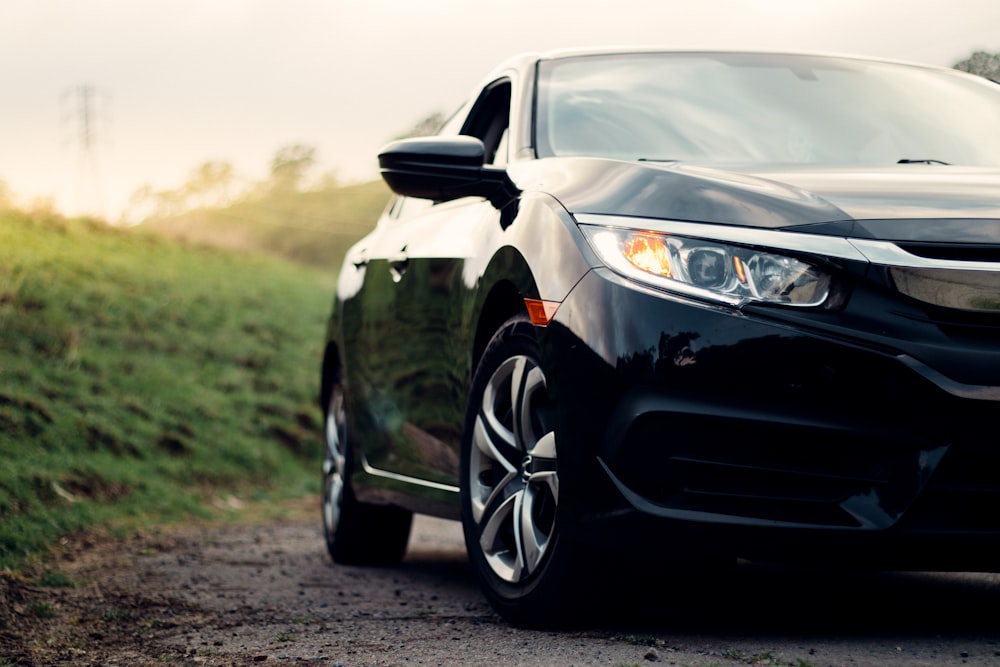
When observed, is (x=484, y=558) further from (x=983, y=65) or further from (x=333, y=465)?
(x=983, y=65)

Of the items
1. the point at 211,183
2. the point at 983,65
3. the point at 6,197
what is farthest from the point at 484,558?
the point at 211,183

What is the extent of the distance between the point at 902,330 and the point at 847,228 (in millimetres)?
265

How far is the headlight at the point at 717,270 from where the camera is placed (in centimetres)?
314

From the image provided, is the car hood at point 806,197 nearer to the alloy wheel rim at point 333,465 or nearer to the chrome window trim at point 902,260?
the chrome window trim at point 902,260

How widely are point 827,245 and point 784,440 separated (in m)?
0.43

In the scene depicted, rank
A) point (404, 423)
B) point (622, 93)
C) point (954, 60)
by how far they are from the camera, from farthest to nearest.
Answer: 1. point (954, 60)
2. point (404, 423)
3. point (622, 93)

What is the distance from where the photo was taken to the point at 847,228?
10.4ft

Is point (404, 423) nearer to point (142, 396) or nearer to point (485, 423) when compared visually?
point (485, 423)

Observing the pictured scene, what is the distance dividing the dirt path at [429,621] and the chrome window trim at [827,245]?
33.6 inches

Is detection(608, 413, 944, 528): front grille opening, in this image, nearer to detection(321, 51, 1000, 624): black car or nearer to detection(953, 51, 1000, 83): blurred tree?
detection(321, 51, 1000, 624): black car

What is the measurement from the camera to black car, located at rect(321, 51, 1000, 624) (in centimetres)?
309

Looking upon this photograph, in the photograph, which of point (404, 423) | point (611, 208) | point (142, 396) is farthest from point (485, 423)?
point (142, 396)

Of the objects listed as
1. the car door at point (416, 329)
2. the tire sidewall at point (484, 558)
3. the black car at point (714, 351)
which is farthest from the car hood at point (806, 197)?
the car door at point (416, 329)

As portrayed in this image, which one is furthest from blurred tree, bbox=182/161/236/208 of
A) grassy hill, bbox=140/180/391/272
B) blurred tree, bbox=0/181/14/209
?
blurred tree, bbox=0/181/14/209
